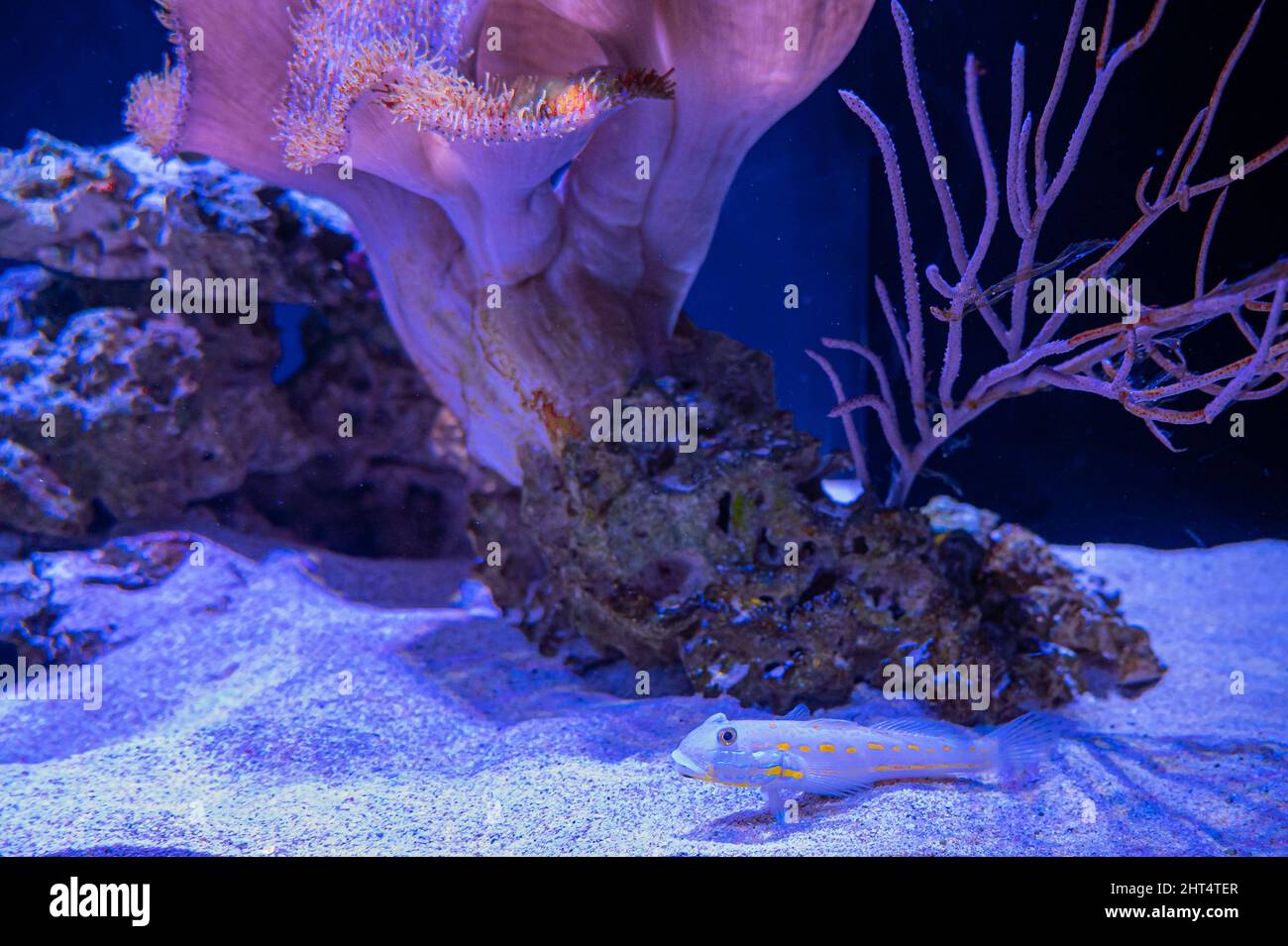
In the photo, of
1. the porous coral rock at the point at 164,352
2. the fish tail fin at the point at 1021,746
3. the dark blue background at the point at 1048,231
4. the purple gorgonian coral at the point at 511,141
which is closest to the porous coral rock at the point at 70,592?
the porous coral rock at the point at 164,352

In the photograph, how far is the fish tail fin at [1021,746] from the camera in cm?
245

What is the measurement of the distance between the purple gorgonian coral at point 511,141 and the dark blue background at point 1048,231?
810 millimetres

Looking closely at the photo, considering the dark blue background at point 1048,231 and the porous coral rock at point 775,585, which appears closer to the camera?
the porous coral rock at point 775,585

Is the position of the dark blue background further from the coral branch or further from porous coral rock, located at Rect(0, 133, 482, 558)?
porous coral rock, located at Rect(0, 133, 482, 558)

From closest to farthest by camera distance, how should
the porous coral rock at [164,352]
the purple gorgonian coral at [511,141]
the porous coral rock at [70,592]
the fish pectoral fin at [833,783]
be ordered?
the fish pectoral fin at [833,783] < the purple gorgonian coral at [511,141] < the porous coral rock at [70,592] < the porous coral rock at [164,352]

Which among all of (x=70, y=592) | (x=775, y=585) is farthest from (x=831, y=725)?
(x=70, y=592)

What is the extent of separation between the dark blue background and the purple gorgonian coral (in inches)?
31.9

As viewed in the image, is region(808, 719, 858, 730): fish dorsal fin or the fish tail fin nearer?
region(808, 719, 858, 730): fish dorsal fin

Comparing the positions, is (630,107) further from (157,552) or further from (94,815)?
(157,552)

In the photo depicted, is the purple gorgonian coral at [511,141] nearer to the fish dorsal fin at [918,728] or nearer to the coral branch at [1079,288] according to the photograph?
the coral branch at [1079,288]

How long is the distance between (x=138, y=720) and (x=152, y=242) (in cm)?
281

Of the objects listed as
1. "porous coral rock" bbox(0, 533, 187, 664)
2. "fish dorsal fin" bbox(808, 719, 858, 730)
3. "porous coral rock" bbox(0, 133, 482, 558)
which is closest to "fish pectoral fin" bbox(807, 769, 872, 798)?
"fish dorsal fin" bbox(808, 719, 858, 730)

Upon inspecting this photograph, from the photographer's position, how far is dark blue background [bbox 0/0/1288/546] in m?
4.49

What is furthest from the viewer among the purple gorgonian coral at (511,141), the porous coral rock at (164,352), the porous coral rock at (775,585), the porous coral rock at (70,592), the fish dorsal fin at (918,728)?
the porous coral rock at (164,352)
